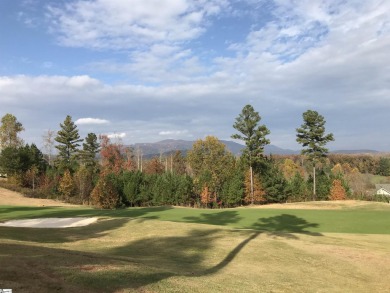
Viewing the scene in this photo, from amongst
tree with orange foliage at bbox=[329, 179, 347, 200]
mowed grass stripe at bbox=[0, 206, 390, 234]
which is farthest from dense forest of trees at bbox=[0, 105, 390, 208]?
mowed grass stripe at bbox=[0, 206, 390, 234]

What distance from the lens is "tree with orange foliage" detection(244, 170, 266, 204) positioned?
60.8 meters

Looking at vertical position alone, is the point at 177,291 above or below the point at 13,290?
below

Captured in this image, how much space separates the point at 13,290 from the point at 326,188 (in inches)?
2494

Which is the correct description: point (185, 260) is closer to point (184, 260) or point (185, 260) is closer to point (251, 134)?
point (184, 260)

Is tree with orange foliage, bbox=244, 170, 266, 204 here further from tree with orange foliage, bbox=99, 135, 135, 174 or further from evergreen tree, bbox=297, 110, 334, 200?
tree with orange foliage, bbox=99, 135, 135, 174

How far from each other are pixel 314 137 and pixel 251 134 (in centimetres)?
1265

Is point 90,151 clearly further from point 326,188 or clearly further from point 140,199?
point 326,188

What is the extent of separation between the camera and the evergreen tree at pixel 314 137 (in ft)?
209

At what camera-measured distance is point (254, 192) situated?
60.9 m

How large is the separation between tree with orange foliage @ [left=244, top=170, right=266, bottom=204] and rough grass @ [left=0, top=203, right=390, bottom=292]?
30856mm

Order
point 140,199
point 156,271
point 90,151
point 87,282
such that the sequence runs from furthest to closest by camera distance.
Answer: point 90,151
point 140,199
point 156,271
point 87,282

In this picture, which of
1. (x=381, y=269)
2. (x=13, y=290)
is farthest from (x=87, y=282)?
(x=381, y=269)

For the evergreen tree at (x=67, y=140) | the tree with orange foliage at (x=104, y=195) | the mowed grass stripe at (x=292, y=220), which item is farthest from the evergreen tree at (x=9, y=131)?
the mowed grass stripe at (x=292, y=220)

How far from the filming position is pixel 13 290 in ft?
23.5
